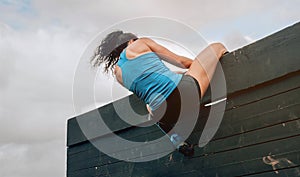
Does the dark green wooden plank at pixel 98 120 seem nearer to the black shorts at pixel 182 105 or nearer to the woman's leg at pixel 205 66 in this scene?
the black shorts at pixel 182 105

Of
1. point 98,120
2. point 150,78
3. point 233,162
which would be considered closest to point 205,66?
point 150,78

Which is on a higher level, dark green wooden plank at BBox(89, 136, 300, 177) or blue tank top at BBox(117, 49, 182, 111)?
blue tank top at BBox(117, 49, 182, 111)

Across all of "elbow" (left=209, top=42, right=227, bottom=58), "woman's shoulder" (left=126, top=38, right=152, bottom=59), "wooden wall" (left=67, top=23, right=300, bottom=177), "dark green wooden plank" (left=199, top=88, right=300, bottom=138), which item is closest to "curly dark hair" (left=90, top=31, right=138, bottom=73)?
"woman's shoulder" (left=126, top=38, right=152, bottom=59)

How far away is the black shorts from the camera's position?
1.92 m

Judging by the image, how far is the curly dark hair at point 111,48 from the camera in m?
2.25

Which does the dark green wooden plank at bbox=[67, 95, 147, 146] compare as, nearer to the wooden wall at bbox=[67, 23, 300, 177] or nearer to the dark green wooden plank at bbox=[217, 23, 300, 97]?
the wooden wall at bbox=[67, 23, 300, 177]

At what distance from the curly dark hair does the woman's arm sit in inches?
6.3

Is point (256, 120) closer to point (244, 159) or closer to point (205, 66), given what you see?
point (244, 159)

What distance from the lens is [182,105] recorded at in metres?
1.99

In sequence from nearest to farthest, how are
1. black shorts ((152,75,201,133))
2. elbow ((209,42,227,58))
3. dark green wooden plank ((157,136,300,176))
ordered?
dark green wooden plank ((157,136,300,176)), black shorts ((152,75,201,133)), elbow ((209,42,227,58))

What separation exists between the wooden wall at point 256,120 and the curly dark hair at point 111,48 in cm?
58

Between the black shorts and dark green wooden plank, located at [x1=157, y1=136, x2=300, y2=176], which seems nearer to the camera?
dark green wooden plank, located at [x1=157, y1=136, x2=300, y2=176]

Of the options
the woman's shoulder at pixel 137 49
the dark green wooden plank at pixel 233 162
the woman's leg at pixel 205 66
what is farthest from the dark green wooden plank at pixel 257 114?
the woman's shoulder at pixel 137 49

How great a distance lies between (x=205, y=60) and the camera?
2.00 m
